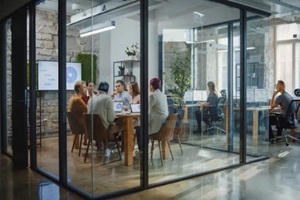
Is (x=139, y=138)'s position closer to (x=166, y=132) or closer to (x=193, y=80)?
(x=166, y=132)

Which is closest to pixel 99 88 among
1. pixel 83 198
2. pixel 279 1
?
pixel 83 198

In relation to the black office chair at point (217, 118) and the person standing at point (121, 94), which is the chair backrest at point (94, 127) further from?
the black office chair at point (217, 118)

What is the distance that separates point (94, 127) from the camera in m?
4.46

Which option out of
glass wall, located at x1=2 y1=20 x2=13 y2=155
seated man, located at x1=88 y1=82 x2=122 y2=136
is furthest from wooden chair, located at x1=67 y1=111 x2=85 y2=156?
glass wall, located at x1=2 y1=20 x2=13 y2=155

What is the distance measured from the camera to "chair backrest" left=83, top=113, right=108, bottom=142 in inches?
174

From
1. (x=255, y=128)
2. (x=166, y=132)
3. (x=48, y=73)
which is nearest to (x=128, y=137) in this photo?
(x=166, y=132)

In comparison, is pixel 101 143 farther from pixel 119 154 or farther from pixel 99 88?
pixel 99 88

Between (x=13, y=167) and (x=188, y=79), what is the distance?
3179 millimetres

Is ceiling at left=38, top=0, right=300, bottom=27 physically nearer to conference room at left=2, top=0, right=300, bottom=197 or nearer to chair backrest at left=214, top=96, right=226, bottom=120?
conference room at left=2, top=0, right=300, bottom=197

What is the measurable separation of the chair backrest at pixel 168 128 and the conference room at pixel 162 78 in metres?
0.06

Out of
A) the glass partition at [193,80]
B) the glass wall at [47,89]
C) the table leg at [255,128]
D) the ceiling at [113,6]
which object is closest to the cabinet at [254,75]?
the glass partition at [193,80]

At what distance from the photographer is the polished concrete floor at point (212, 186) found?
12.5 feet

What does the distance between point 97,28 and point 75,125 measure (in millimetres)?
1478

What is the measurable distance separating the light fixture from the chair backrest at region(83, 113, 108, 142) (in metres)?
1.26
